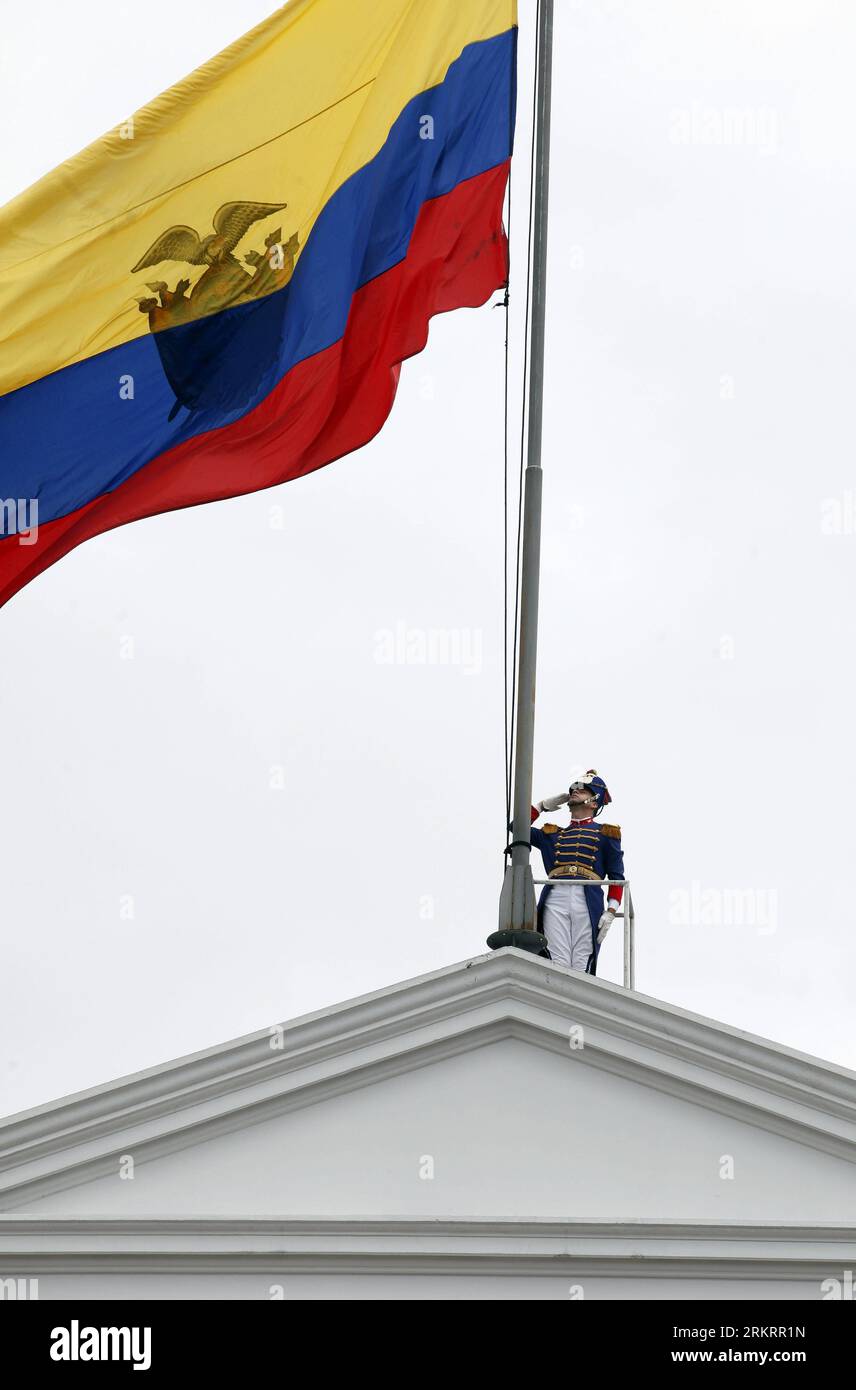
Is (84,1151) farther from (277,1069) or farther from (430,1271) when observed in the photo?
(430,1271)

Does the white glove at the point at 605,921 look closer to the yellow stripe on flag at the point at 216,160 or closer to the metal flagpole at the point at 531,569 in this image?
the metal flagpole at the point at 531,569

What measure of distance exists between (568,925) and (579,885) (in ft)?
1.11

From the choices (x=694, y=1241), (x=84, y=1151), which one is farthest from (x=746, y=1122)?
(x=84, y=1151)

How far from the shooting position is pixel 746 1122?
15227 millimetres

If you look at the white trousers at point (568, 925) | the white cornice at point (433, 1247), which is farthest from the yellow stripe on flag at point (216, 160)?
the white cornice at point (433, 1247)

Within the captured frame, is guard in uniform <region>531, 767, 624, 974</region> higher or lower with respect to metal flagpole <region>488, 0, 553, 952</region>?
lower

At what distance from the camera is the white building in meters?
14.7

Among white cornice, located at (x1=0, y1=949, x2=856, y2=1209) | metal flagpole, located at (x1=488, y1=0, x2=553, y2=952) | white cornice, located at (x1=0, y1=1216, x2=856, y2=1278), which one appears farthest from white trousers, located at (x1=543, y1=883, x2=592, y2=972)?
white cornice, located at (x1=0, y1=1216, x2=856, y2=1278)

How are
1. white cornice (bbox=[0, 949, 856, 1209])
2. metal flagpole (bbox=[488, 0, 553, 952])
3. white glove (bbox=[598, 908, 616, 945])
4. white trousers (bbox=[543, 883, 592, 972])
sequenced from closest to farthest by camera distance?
1. white cornice (bbox=[0, 949, 856, 1209])
2. metal flagpole (bbox=[488, 0, 553, 952])
3. white trousers (bbox=[543, 883, 592, 972])
4. white glove (bbox=[598, 908, 616, 945])

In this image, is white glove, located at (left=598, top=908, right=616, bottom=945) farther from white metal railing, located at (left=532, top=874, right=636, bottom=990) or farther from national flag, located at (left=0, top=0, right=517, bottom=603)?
national flag, located at (left=0, top=0, right=517, bottom=603)

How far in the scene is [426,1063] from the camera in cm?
1548

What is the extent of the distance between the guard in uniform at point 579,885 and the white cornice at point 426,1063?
7.28 feet

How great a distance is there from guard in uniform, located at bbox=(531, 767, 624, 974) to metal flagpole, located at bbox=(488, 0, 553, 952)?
166cm
